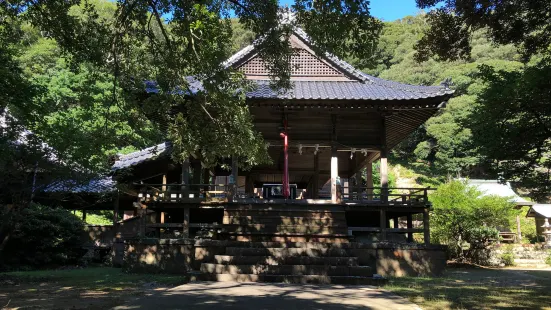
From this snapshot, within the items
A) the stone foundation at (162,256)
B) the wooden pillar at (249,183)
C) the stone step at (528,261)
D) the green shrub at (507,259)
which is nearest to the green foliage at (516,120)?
the stone foundation at (162,256)

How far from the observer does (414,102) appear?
1286cm

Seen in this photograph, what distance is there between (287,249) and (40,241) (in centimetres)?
1061

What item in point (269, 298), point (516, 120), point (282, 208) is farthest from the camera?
point (282, 208)

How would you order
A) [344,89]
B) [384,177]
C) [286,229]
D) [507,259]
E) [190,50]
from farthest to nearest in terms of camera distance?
1. [507,259]
2. [344,89]
3. [384,177]
4. [286,229]
5. [190,50]

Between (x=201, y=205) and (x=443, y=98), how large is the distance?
8367 millimetres

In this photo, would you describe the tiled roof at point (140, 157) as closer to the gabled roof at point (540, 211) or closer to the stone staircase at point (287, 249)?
the stone staircase at point (287, 249)

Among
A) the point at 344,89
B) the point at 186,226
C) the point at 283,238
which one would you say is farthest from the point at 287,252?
the point at 344,89

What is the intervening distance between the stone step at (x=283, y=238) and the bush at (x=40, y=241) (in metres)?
8.14

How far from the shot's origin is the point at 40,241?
15.0 m

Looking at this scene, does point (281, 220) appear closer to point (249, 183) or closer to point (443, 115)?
point (249, 183)

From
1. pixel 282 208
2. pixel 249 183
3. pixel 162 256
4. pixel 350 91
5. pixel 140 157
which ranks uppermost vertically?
pixel 350 91

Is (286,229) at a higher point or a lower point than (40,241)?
higher

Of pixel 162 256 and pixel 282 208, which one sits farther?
pixel 282 208

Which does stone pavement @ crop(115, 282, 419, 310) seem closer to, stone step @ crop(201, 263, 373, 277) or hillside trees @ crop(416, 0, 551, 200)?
stone step @ crop(201, 263, 373, 277)
